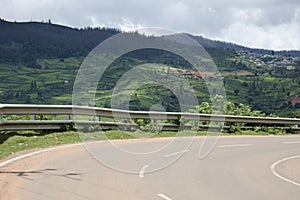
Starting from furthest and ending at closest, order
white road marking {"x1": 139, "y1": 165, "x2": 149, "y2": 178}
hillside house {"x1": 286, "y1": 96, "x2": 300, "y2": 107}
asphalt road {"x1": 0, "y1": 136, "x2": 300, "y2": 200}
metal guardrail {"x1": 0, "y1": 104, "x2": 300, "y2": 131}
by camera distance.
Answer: hillside house {"x1": 286, "y1": 96, "x2": 300, "y2": 107}
metal guardrail {"x1": 0, "y1": 104, "x2": 300, "y2": 131}
white road marking {"x1": 139, "y1": 165, "x2": 149, "y2": 178}
asphalt road {"x1": 0, "y1": 136, "x2": 300, "y2": 200}

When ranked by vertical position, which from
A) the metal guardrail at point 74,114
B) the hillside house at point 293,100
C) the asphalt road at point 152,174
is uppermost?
the hillside house at point 293,100

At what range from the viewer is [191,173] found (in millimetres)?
10516

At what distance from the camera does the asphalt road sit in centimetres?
818

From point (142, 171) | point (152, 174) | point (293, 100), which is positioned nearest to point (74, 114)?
point (142, 171)

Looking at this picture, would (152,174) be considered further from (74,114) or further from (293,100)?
(293,100)

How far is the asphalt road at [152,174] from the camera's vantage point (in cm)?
818

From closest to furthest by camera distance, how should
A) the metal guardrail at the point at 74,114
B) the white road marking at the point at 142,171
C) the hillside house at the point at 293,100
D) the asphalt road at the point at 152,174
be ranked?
the asphalt road at the point at 152,174
the white road marking at the point at 142,171
the metal guardrail at the point at 74,114
the hillside house at the point at 293,100

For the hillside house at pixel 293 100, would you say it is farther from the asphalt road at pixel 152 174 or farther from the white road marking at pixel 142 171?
the white road marking at pixel 142 171

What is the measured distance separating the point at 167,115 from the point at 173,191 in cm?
1259

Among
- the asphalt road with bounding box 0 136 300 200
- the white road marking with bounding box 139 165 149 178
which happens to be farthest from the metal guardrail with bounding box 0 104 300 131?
the white road marking with bounding box 139 165 149 178


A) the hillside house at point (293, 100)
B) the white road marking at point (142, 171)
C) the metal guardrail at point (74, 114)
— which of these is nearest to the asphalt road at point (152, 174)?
the white road marking at point (142, 171)

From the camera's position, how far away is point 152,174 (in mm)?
10117

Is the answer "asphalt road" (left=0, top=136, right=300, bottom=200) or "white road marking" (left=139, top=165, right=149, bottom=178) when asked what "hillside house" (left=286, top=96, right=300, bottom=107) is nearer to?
"asphalt road" (left=0, top=136, right=300, bottom=200)

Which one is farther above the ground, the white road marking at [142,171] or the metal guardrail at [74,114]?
the metal guardrail at [74,114]
